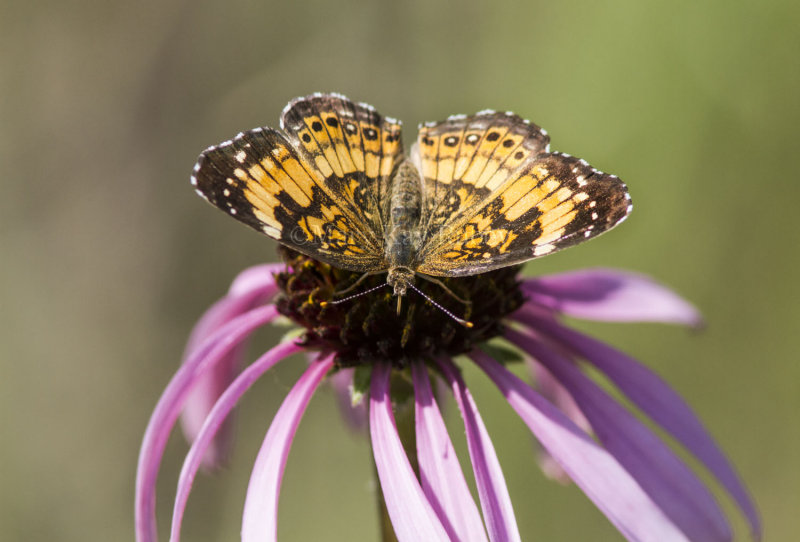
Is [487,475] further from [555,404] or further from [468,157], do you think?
[555,404]

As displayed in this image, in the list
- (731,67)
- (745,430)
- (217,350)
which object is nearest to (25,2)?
(217,350)

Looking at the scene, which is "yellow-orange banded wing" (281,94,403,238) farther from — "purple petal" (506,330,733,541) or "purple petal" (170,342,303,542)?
"purple petal" (506,330,733,541)

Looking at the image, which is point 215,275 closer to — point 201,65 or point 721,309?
point 201,65

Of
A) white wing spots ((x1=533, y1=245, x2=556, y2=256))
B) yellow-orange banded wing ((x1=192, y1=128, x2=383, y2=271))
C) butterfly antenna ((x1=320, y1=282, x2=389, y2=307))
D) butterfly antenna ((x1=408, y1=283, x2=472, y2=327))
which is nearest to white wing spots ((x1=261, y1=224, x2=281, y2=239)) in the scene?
yellow-orange banded wing ((x1=192, y1=128, x2=383, y2=271))

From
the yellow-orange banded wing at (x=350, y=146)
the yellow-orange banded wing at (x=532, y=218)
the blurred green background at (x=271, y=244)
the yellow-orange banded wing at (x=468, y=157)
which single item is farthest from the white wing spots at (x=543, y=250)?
the blurred green background at (x=271, y=244)

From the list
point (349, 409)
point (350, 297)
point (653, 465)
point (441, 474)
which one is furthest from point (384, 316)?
point (349, 409)

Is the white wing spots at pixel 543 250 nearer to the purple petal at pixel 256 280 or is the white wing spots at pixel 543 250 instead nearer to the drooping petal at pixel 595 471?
the drooping petal at pixel 595 471
